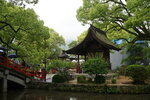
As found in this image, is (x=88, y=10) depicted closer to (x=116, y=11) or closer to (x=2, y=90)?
(x=116, y=11)

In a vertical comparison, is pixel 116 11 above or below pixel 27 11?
above

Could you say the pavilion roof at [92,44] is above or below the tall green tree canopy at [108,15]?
below

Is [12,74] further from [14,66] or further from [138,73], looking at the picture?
[138,73]

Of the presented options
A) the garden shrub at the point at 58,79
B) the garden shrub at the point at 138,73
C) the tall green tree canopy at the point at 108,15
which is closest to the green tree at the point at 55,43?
the tall green tree canopy at the point at 108,15

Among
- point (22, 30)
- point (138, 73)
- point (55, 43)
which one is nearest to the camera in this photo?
point (138, 73)

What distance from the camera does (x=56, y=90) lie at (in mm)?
17125

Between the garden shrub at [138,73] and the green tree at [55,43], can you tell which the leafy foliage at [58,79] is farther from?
the green tree at [55,43]

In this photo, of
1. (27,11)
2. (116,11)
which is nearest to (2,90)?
(27,11)

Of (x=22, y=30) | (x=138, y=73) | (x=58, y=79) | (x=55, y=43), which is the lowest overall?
(x=58, y=79)

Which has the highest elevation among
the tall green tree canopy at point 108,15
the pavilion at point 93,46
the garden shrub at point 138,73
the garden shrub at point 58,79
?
the tall green tree canopy at point 108,15

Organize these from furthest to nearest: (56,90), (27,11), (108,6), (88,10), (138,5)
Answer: (88,10), (108,6), (56,90), (27,11), (138,5)

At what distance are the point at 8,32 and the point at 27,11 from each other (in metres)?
3.35

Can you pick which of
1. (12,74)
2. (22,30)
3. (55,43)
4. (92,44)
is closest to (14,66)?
(12,74)

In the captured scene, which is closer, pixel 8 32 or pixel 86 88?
pixel 86 88
